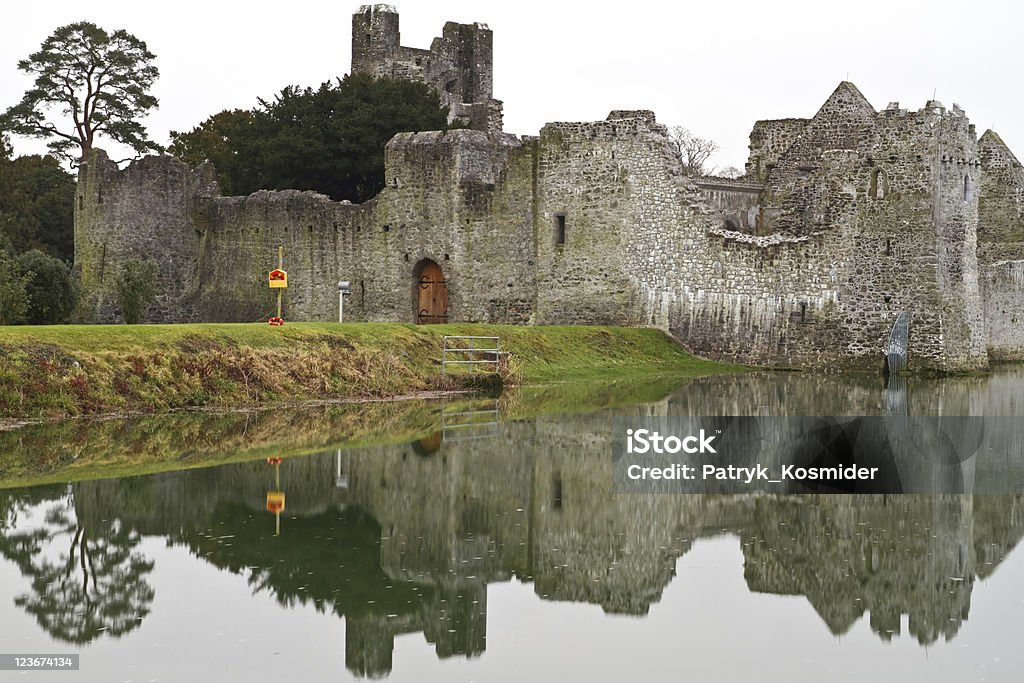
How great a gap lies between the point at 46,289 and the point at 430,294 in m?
9.47

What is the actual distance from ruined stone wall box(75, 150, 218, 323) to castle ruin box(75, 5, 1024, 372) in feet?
0.17

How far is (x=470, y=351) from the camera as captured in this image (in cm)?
2500

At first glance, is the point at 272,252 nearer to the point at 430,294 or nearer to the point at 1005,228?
the point at 430,294

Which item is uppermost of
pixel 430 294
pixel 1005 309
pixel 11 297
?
pixel 430 294

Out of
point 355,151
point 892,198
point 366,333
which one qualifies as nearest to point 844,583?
point 366,333

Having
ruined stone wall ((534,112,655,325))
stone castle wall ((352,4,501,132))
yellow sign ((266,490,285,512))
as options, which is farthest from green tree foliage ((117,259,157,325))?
yellow sign ((266,490,285,512))

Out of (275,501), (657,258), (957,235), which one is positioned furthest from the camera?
(657,258)

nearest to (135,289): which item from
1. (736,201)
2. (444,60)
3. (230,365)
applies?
(230,365)

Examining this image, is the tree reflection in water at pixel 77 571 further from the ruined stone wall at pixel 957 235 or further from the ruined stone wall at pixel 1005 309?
the ruined stone wall at pixel 1005 309

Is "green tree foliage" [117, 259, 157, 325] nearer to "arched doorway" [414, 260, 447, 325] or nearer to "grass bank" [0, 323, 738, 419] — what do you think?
"arched doorway" [414, 260, 447, 325]

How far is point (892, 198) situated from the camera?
29641 mm

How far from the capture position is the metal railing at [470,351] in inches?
990

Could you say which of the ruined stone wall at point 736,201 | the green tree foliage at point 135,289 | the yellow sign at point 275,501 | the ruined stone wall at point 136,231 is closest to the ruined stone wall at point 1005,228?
the ruined stone wall at point 736,201

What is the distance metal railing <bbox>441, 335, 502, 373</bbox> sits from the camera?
990 inches
